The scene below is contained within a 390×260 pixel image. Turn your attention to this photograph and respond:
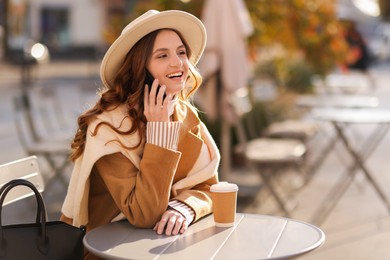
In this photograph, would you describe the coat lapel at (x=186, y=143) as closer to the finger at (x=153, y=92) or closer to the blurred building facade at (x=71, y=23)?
the finger at (x=153, y=92)

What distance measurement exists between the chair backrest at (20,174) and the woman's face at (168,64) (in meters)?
0.73

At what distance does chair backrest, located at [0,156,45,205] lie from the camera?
3852 mm

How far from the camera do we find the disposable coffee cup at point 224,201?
11.6 feet

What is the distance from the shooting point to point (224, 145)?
29.6ft

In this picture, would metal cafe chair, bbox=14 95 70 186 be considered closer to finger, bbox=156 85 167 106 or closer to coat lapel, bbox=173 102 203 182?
coat lapel, bbox=173 102 203 182

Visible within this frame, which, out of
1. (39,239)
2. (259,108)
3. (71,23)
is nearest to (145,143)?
(39,239)

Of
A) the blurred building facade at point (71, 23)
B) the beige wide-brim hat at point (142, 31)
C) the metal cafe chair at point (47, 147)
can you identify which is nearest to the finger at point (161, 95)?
the beige wide-brim hat at point (142, 31)

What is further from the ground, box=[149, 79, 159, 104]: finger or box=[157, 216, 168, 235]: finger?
box=[149, 79, 159, 104]: finger

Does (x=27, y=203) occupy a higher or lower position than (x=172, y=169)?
lower

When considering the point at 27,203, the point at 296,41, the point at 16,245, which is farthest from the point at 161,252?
the point at 296,41

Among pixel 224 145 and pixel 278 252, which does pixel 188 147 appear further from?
pixel 224 145

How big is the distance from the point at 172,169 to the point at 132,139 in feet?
0.66

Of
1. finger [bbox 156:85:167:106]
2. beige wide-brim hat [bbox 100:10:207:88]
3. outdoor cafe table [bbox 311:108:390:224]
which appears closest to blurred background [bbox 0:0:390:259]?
outdoor cafe table [bbox 311:108:390:224]

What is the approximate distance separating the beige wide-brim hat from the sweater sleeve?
0.38 meters
